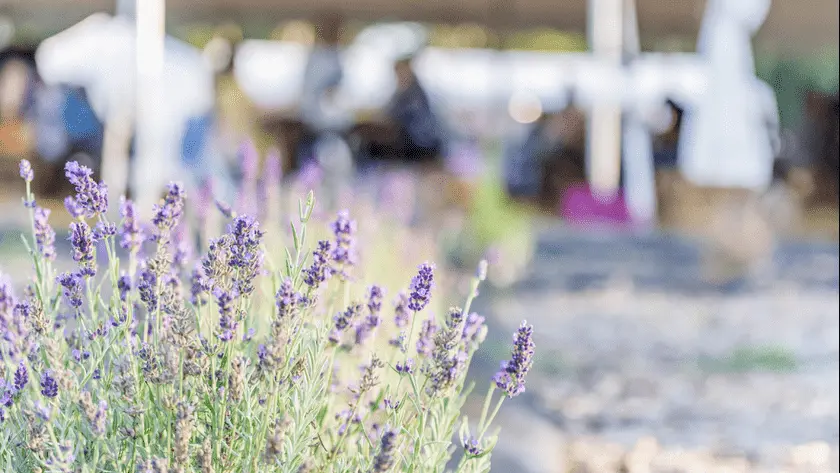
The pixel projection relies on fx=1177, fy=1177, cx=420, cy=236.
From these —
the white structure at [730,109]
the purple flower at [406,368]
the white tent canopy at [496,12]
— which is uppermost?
the white tent canopy at [496,12]

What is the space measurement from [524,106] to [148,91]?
317 inches

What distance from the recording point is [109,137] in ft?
26.0

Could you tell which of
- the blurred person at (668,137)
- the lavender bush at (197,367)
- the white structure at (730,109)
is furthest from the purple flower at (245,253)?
the blurred person at (668,137)

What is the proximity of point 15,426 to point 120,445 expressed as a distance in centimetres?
15

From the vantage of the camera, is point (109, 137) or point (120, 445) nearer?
point (120, 445)

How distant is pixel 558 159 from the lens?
12164 millimetres

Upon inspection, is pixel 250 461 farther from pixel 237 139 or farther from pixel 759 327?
pixel 237 139

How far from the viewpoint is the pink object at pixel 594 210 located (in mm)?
10430

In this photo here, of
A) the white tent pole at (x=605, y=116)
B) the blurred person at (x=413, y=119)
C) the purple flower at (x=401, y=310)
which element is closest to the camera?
the purple flower at (x=401, y=310)

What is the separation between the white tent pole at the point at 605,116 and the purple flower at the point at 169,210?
863 centimetres

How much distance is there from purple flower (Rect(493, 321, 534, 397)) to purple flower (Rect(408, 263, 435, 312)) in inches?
4.4

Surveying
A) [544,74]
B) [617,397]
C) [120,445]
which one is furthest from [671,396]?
[544,74]

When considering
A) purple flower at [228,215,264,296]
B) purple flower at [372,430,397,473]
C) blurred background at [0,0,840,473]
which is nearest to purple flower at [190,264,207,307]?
purple flower at [228,215,264,296]

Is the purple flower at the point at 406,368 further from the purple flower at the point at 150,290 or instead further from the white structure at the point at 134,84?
the white structure at the point at 134,84
